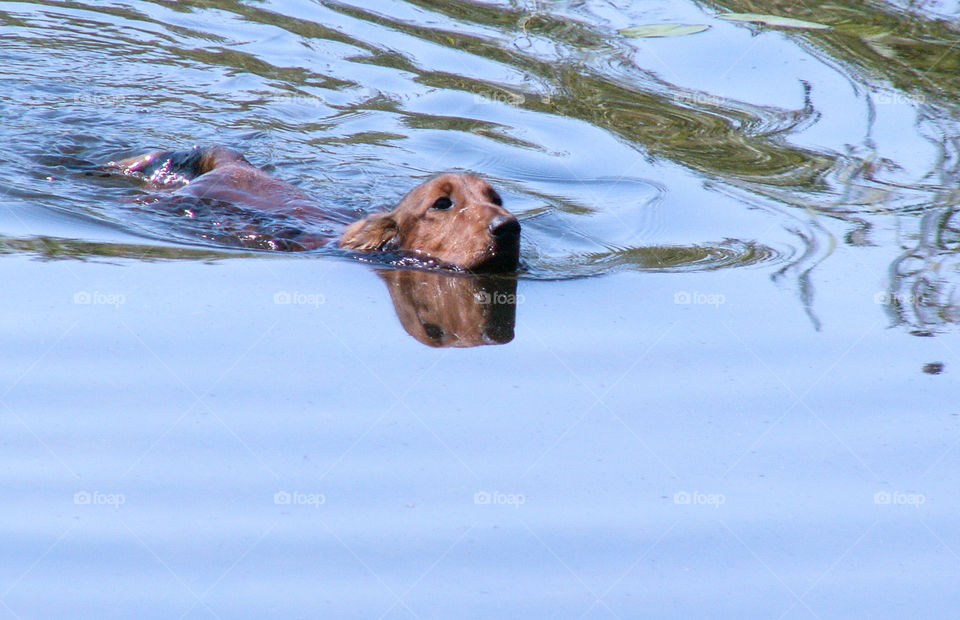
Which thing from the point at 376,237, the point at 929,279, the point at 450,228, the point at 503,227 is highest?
the point at 929,279

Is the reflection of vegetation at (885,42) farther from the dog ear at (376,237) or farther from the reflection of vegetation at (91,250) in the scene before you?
the reflection of vegetation at (91,250)

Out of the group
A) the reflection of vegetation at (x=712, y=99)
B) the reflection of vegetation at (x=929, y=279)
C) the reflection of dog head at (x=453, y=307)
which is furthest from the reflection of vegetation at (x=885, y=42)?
the reflection of dog head at (x=453, y=307)

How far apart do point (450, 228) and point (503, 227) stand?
0.48 meters

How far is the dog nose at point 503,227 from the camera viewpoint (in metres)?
6.20

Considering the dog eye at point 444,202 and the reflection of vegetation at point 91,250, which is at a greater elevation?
the dog eye at point 444,202

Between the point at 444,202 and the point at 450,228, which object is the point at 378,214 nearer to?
the point at 444,202

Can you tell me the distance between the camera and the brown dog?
6.34m

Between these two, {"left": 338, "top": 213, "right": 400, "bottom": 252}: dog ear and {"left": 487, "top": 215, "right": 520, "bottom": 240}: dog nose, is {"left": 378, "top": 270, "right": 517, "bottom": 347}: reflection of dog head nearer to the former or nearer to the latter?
{"left": 487, "top": 215, "right": 520, "bottom": 240}: dog nose

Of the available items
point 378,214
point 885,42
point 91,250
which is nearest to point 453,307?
point 378,214

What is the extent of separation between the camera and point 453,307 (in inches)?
219

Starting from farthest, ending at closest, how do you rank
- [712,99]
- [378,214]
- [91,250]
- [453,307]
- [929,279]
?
1. [712,99]
2. [378,214]
3. [91,250]
4. [929,279]
5. [453,307]

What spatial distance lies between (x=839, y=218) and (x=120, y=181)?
4.64 metres

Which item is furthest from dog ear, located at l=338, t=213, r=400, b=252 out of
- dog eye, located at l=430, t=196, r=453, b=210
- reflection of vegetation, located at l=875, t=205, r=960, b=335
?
reflection of vegetation, located at l=875, t=205, r=960, b=335

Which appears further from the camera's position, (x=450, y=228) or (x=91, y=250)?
(x=450, y=228)
